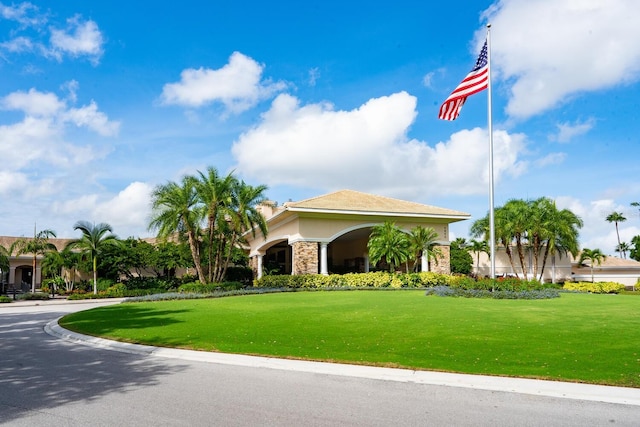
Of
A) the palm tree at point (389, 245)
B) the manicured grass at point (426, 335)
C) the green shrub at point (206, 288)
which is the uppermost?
the palm tree at point (389, 245)

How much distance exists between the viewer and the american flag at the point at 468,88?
75.9 feet


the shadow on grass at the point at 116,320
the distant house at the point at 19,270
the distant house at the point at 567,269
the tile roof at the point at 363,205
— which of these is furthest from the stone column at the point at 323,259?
the distant house at the point at 19,270

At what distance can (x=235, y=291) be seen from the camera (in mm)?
28844

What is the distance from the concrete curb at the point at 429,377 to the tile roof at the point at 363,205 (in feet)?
75.6

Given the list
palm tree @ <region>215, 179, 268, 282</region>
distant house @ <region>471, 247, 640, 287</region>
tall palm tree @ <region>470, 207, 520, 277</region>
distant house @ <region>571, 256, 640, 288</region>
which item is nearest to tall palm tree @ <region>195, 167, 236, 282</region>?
palm tree @ <region>215, 179, 268, 282</region>

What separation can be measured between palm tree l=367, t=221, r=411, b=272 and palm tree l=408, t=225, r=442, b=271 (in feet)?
3.90

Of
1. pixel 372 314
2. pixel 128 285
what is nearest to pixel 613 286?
pixel 372 314

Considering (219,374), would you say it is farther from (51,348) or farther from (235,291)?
(235,291)

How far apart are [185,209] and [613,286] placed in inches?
1076

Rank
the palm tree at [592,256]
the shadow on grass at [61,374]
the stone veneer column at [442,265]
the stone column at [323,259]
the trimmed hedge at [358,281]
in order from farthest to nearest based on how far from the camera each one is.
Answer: the palm tree at [592,256]
the stone veneer column at [442,265]
the stone column at [323,259]
the trimmed hedge at [358,281]
the shadow on grass at [61,374]

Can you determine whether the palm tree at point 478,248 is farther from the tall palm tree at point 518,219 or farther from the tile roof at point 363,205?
the tile roof at point 363,205

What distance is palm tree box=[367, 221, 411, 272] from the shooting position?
33.1m

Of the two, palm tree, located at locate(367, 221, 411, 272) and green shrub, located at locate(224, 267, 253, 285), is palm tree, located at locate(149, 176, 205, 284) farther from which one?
green shrub, located at locate(224, 267, 253, 285)

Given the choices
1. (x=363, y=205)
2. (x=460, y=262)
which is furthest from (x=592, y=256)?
(x=363, y=205)
